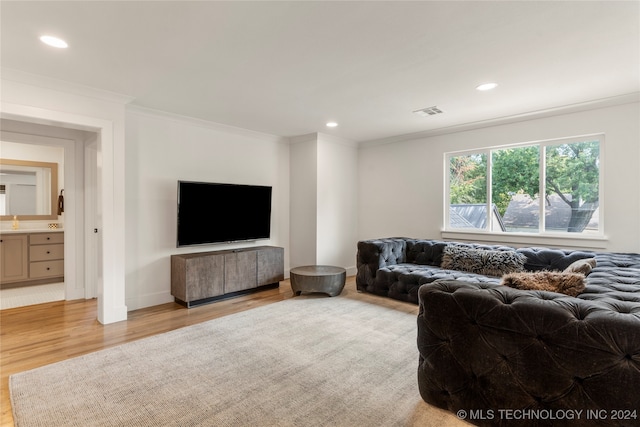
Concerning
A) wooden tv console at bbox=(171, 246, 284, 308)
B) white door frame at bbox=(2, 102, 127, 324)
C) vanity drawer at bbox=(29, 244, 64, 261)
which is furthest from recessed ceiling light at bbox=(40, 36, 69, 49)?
vanity drawer at bbox=(29, 244, 64, 261)

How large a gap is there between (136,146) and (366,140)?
3670 mm

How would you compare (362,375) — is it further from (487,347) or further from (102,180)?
(102,180)

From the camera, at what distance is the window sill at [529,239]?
12.1 feet

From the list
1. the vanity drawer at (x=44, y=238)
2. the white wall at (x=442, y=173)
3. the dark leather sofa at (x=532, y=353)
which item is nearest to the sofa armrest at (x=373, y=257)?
the white wall at (x=442, y=173)

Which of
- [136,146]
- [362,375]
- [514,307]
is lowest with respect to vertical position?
[362,375]

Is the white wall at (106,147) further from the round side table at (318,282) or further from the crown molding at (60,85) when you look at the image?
the round side table at (318,282)

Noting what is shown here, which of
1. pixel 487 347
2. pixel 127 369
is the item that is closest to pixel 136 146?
pixel 127 369

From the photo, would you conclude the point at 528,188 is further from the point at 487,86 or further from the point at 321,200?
the point at 321,200

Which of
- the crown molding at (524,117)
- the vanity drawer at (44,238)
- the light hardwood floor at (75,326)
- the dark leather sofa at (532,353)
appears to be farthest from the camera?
the vanity drawer at (44,238)

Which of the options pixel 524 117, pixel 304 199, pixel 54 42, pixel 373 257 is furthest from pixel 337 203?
pixel 54 42

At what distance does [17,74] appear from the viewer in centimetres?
279

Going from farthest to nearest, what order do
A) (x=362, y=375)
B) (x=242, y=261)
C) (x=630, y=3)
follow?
(x=242, y=261), (x=362, y=375), (x=630, y=3)

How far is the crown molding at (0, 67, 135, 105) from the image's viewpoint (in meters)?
2.78

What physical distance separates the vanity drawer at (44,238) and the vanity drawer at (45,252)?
7 centimetres
